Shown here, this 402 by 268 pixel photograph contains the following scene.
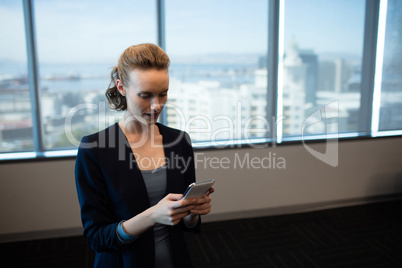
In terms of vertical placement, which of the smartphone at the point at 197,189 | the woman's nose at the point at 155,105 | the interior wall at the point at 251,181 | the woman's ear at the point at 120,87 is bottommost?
the interior wall at the point at 251,181

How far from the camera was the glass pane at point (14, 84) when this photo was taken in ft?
9.72

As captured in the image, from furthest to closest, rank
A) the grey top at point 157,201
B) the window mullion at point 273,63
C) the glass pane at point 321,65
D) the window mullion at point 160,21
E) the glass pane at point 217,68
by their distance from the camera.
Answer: the glass pane at point 321,65
the window mullion at point 273,63
the glass pane at point 217,68
the window mullion at point 160,21
the grey top at point 157,201

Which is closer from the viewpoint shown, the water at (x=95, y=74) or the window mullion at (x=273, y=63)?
the water at (x=95, y=74)

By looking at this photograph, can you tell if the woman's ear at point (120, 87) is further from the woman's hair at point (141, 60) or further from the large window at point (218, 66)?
the large window at point (218, 66)

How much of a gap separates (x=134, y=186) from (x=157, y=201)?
0.10 metres

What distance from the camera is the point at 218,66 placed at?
3500 mm

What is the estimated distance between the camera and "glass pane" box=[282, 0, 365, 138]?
3643 mm

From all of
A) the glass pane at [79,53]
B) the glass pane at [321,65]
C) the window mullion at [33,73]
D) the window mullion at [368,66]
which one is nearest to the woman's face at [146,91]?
the glass pane at [79,53]

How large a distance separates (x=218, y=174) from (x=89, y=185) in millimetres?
2429

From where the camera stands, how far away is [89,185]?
109 cm

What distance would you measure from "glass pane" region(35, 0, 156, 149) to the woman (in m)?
2.14

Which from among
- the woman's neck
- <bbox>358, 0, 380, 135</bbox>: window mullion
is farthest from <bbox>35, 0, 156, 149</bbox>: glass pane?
<bbox>358, 0, 380, 135</bbox>: window mullion

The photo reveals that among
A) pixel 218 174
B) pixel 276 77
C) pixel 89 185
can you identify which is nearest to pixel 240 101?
pixel 276 77

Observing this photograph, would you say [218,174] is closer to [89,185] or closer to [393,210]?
[393,210]
